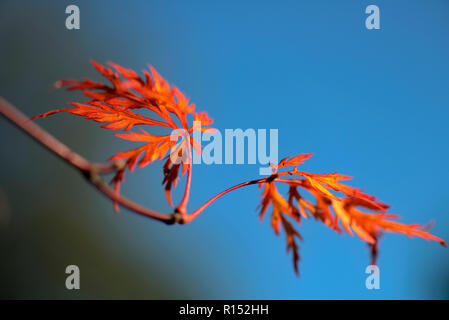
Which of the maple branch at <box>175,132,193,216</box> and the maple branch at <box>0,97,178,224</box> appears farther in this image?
the maple branch at <box>175,132,193,216</box>

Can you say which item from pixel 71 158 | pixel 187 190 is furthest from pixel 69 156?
pixel 187 190

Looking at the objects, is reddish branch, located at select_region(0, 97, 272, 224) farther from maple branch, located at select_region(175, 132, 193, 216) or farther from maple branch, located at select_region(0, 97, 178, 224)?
maple branch, located at select_region(175, 132, 193, 216)

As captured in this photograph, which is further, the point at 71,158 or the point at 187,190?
the point at 187,190

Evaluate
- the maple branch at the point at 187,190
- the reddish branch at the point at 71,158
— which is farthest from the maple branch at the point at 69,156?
the maple branch at the point at 187,190

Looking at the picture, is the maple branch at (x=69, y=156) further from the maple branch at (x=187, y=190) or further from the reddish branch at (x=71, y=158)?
the maple branch at (x=187, y=190)

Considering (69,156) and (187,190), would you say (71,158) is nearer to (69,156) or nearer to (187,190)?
(69,156)

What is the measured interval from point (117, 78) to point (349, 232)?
0.50 meters

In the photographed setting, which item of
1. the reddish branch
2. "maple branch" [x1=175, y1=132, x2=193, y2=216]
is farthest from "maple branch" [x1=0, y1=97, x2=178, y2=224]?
"maple branch" [x1=175, y1=132, x2=193, y2=216]
